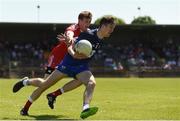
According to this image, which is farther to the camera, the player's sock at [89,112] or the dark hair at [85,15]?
the dark hair at [85,15]

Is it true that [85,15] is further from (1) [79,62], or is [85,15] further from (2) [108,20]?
(1) [79,62]

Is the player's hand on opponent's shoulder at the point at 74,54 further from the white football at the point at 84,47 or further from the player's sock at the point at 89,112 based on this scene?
the player's sock at the point at 89,112

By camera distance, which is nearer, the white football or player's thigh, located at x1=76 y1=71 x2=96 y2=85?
the white football

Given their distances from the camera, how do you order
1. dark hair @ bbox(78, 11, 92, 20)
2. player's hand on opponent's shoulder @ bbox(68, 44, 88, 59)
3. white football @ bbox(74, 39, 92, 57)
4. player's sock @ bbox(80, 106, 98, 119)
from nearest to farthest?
player's sock @ bbox(80, 106, 98, 119) → white football @ bbox(74, 39, 92, 57) → player's hand on opponent's shoulder @ bbox(68, 44, 88, 59) → dark hair @ bbox(78, 11, 92, 20)

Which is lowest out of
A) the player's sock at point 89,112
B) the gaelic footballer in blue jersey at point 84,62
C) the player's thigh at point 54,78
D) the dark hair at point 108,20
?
the player's sock at point 89,112

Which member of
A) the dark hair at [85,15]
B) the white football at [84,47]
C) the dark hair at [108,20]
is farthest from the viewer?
the dark hair at [85,15]

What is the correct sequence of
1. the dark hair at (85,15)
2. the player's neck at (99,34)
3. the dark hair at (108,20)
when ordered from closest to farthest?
1. the dark hair at (108,20)
2. the player's neck at (99,34)
3. the dark hair at (85,15)

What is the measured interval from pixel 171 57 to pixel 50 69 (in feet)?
147

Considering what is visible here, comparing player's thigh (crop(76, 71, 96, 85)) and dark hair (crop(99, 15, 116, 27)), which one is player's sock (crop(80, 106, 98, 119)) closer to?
player's thigh (crop(76, 71, 96, 85))

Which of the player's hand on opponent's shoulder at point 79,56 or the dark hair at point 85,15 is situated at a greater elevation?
the dark hair at point 85,15

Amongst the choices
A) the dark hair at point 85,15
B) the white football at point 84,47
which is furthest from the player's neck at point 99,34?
the dark hair at point 85,15

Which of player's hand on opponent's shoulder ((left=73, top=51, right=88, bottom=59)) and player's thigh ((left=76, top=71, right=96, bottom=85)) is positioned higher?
Result: player's hand on opponent's shoulder ((left=73, top=51, right=88, bottom=59))

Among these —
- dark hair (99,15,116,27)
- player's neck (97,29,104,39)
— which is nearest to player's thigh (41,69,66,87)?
player's neck (97,29,104,39)

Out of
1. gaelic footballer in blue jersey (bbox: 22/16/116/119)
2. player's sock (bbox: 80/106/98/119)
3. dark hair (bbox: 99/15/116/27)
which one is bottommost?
player's sock (bbox: 80/106/98/119)
